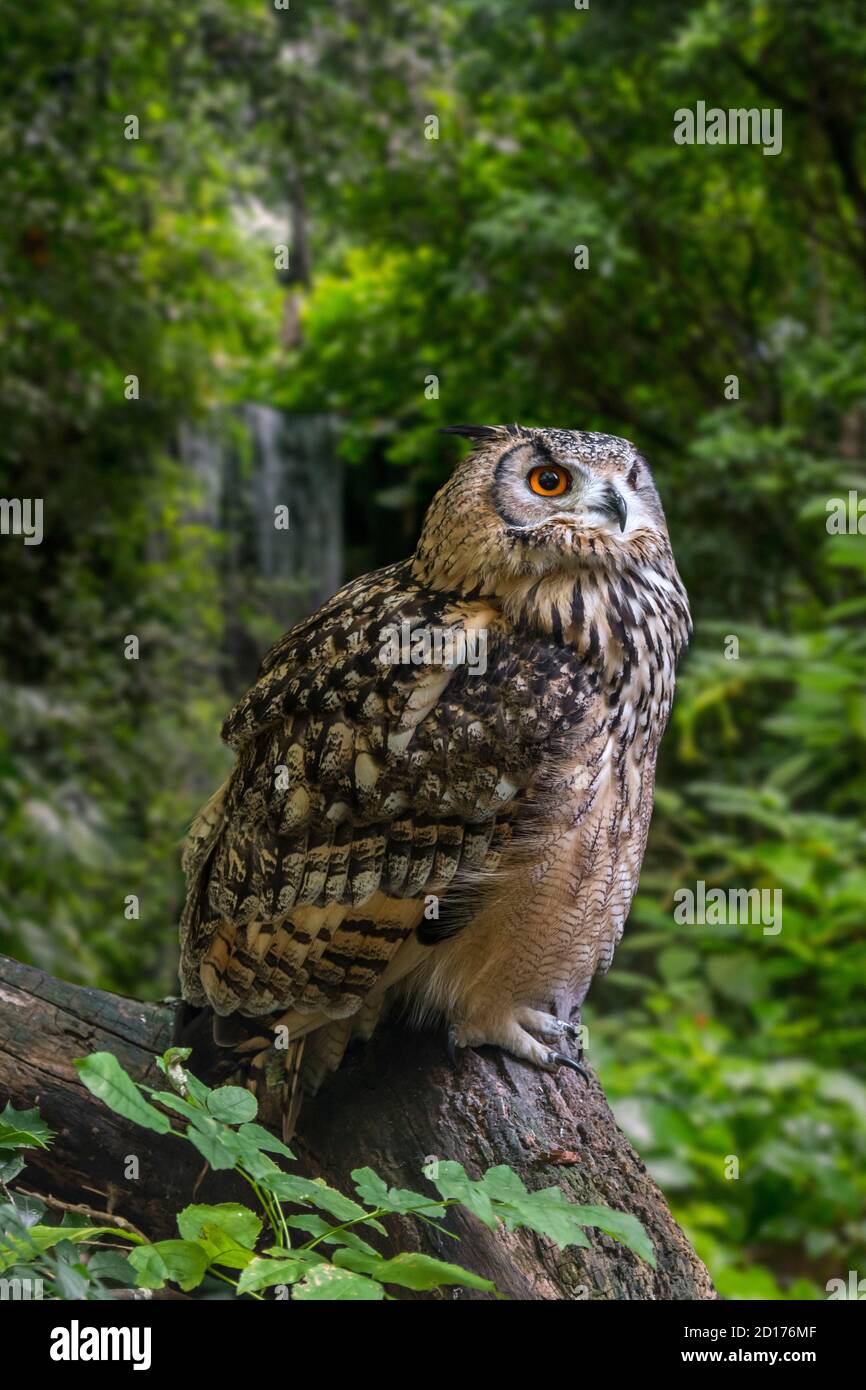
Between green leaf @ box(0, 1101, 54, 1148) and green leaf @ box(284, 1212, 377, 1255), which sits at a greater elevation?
green leaf @ box(0, 1101, 54, 1148)

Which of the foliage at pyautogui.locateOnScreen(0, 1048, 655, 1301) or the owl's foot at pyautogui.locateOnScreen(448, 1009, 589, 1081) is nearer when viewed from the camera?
the foliage at pyautogui.locateOnScreen(0, 1048, 655, 1301)

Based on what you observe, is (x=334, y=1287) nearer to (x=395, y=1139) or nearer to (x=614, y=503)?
(x=395, y=1139)

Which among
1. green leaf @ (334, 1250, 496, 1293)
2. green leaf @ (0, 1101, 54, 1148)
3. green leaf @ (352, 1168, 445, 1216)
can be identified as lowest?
green leaf @ (334, 1250, 496, 1293)

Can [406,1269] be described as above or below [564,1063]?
below

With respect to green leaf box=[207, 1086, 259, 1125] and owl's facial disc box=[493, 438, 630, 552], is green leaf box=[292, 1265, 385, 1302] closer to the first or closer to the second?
green leaf box=[207, 1086, 259, 1125]

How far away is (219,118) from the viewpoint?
5.96 meters

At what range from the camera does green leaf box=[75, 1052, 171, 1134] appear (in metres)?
1.27

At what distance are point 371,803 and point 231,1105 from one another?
1.85ft

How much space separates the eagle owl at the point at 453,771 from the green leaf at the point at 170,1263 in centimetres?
46

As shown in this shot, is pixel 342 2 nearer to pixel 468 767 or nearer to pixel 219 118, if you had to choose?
pixel 219 118

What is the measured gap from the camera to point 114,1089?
1.29 meters

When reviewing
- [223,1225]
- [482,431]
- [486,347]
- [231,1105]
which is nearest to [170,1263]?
[223,1225]

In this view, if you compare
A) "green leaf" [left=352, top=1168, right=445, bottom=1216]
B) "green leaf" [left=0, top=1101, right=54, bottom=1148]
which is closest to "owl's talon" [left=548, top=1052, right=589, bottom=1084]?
"green leaf" [left=352, top=1168, right=445, bottom=1216]

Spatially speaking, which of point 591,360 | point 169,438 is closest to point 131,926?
point 169,438
